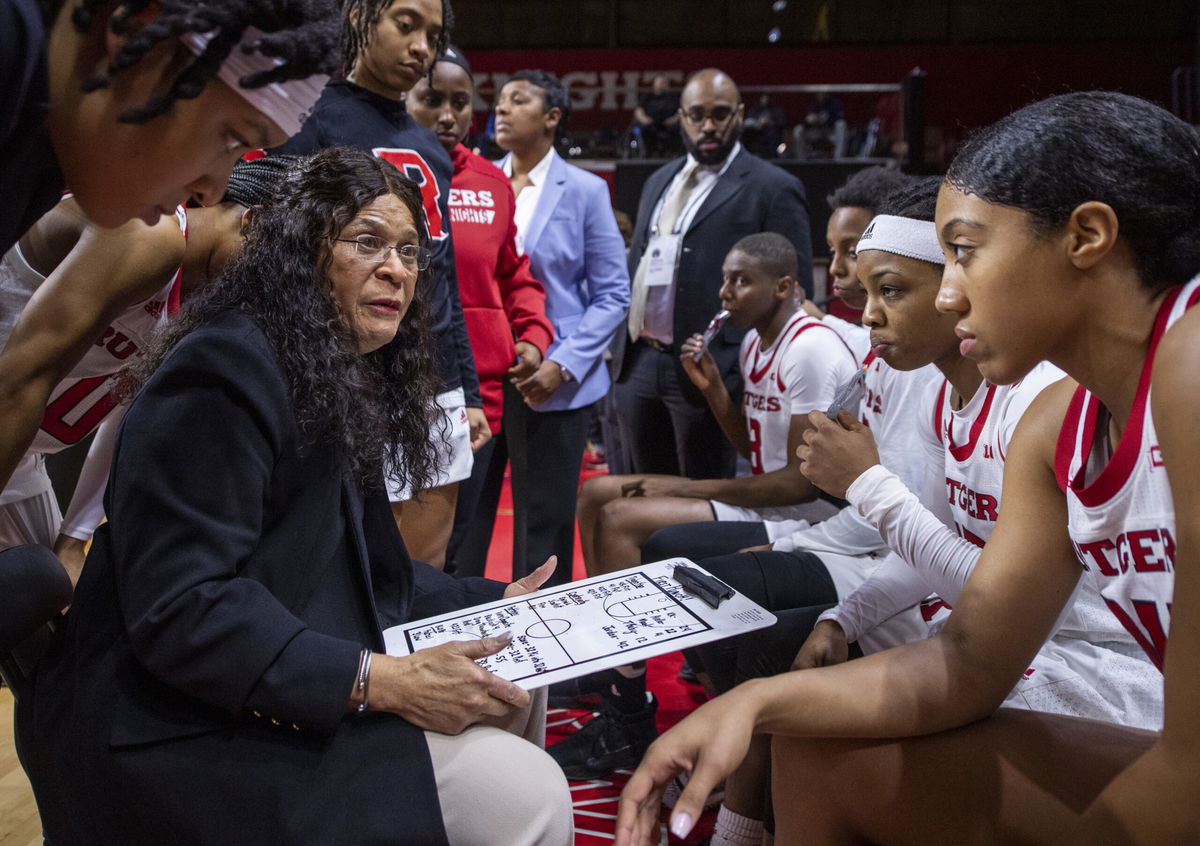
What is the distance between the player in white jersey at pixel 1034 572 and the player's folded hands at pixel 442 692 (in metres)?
0.26

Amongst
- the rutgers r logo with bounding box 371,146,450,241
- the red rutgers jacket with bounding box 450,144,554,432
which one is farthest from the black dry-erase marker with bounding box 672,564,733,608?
the red rutgers jacket with bounding box 450,144,554,432

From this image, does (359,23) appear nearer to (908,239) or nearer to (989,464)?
(908,239)

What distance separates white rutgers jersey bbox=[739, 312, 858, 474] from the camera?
2732 mm

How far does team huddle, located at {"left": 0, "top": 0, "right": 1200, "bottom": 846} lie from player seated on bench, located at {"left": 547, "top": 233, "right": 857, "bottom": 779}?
0.48 metres

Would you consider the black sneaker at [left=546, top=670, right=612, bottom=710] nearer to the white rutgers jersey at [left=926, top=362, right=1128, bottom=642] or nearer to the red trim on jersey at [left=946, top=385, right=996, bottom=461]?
the white rutgers jersey at [left=926, top=362, right=1128, bottom=642]

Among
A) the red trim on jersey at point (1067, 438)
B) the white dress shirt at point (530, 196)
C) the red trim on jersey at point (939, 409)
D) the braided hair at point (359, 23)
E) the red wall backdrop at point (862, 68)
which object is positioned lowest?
the red trim on jersey at point (939, 409)

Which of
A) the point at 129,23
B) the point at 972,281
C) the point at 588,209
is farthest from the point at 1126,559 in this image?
the point at 588,209

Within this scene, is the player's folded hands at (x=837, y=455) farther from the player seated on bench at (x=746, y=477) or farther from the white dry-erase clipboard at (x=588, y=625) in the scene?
the player seated on bench at (x=746, y=477)

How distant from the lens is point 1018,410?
5.66 ft

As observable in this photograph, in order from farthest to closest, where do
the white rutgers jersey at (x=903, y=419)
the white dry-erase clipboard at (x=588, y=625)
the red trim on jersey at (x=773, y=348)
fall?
1. the red trim on jersey at (x=773, y=348)
2. the white rutgers jersey at (x=903, y=419)
3. the white dry-erase clipboard at (x=588, y=625)

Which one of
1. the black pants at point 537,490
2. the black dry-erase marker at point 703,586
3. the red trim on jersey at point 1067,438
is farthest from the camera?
the black pants at point 537,490

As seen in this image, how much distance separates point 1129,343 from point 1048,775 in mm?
551

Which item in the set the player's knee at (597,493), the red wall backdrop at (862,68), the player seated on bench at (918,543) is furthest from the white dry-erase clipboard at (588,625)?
the red wall backdrop at (862,68)

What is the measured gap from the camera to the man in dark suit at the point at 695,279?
139 inches
